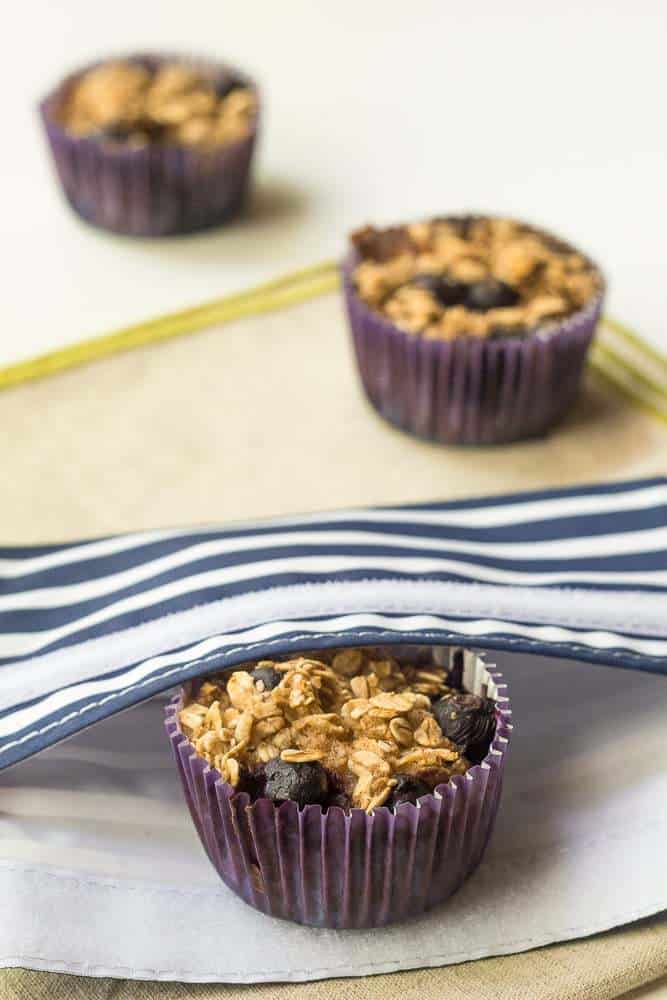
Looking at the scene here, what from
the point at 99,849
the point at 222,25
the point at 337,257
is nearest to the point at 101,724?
the point at 99,849

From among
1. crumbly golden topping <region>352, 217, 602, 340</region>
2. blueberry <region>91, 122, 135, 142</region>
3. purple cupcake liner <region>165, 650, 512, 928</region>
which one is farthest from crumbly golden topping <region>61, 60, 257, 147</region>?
purple cupcake liner <region>165, 650, 512, 928</region>

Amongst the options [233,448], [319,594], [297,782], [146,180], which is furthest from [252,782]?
[146,180]

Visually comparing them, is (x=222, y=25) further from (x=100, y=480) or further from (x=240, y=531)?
(x=240, y=531)

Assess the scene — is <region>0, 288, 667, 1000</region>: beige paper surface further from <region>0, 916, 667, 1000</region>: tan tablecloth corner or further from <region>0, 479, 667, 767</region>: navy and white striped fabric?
<region>0, 916, 667, 1000</region>: tan tablecloth corner

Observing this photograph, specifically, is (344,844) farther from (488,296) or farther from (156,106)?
(156,106)

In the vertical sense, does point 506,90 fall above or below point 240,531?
below
